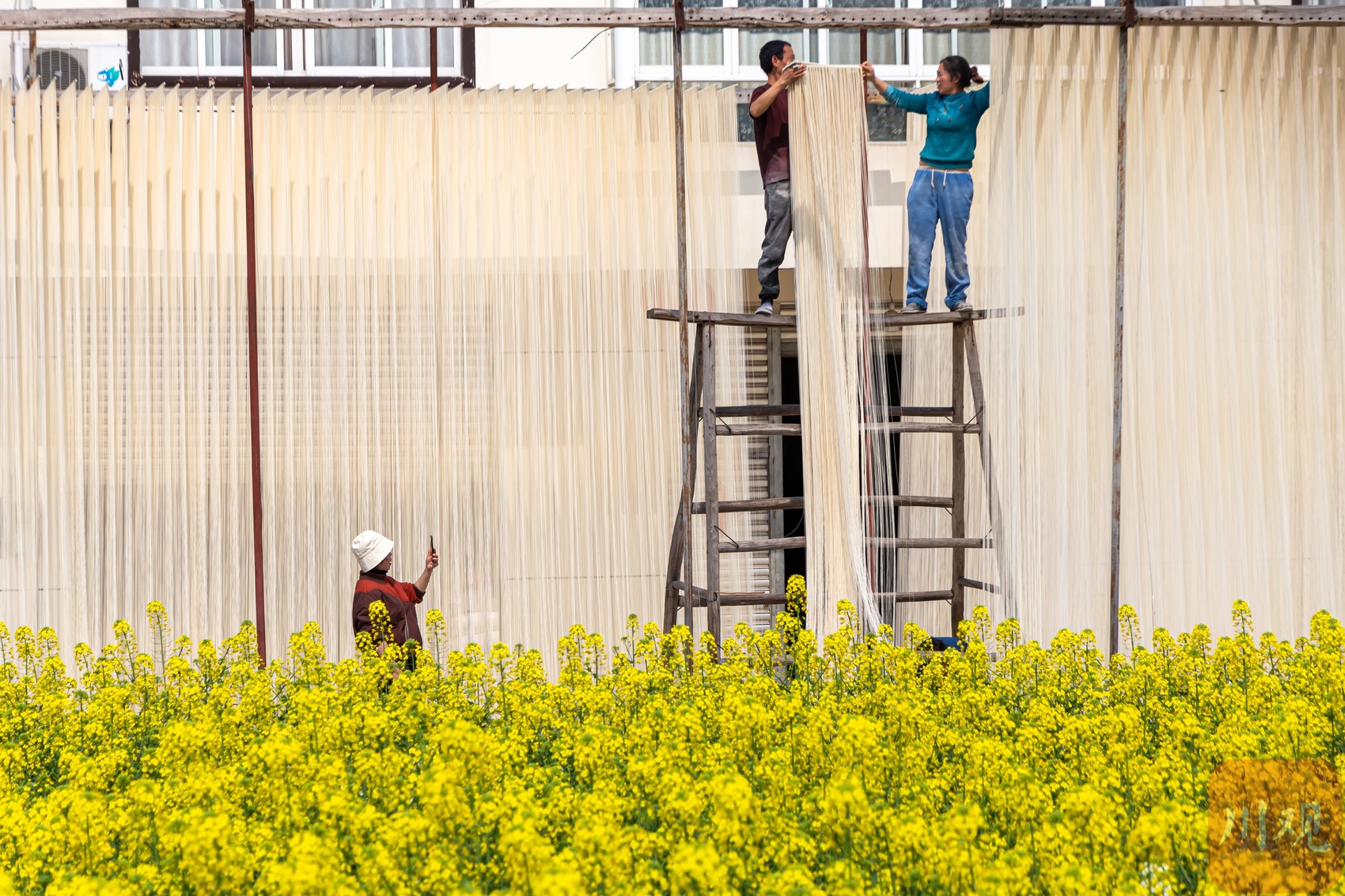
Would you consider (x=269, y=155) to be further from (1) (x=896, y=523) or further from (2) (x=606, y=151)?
(1) (x=896, y=523)

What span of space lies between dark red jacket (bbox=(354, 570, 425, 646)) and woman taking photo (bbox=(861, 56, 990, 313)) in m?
2.58

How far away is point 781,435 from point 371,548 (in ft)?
6.10

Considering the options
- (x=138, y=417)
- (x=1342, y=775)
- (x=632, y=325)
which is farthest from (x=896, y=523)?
(x=138, y=417)

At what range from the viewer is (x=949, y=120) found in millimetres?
5922

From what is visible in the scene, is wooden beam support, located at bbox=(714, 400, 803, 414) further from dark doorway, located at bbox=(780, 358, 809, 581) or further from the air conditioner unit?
the air conditioner unit

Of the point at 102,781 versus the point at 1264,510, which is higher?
the point at 1264,510

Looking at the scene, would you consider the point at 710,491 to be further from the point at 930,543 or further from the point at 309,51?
the point at 309,51

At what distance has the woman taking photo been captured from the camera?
19.3 feet

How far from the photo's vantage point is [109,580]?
6152 millimetres

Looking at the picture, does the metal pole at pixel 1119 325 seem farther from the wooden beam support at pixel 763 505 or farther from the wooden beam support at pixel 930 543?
the wooden beam support at pixel 763 505

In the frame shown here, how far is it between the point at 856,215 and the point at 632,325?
1.35 meters

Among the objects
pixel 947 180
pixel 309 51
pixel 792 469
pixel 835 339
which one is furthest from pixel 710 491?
pixel 309 51

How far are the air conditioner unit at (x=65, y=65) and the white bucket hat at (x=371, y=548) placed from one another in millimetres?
3211

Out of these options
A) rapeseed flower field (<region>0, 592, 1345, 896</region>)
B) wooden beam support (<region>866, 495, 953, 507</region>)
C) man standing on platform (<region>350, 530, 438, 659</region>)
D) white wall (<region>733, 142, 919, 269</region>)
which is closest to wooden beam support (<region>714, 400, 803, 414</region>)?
wooden beam support (<region>866, 495, 953, 507</region>)
